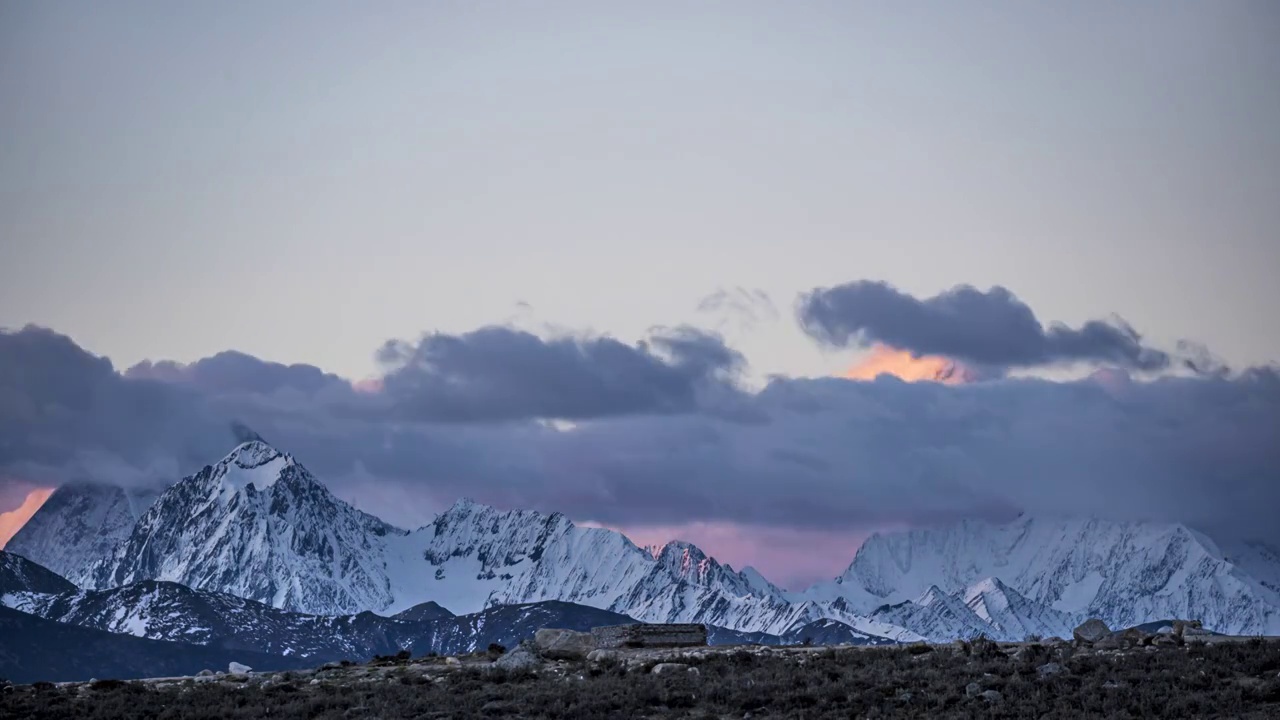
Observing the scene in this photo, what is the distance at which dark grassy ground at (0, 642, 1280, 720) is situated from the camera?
51.1 metres

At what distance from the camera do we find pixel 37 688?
201 ft

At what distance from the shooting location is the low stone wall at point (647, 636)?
229 feet

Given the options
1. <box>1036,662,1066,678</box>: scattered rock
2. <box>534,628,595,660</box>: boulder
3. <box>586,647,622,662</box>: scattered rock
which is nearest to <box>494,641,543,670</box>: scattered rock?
<box>534,628,595,660</box>: boulder

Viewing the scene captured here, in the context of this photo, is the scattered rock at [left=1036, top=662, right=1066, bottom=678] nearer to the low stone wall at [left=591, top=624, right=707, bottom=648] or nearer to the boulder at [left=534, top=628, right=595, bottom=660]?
the low stone wall at [left=591, top=624, right=707, bottom=648]

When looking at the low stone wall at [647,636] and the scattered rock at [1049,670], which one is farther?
the low stone wall at [647,636]

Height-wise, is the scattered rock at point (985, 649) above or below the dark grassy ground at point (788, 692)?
above

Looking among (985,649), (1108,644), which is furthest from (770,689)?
(1108,644)

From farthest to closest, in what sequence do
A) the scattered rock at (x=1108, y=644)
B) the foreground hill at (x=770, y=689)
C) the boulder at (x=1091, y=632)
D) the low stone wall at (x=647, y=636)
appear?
the low stone wall at (x=647, y=636), the boulder at (x=1091, y=632), the scattered rock at (x=1108, y=644), the foreground hill at (x=770, y=689)

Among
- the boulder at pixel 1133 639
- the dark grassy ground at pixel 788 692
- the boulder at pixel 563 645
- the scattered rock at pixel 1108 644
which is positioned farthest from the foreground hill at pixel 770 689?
the boulder at pixel 563 645

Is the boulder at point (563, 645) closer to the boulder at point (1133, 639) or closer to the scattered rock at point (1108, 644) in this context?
the scattered rock at point (1108, 644)

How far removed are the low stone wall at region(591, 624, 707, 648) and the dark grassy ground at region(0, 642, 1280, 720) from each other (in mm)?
8204

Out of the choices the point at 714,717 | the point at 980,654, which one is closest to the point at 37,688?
the point at 714,717

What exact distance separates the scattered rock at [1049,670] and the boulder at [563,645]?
18.9 metres

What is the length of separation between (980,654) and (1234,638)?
8789mm
